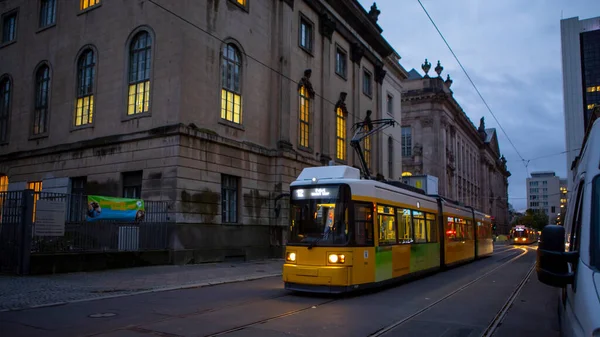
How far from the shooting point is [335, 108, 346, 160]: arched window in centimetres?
3462

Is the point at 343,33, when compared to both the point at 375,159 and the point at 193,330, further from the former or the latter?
the point at 193,330

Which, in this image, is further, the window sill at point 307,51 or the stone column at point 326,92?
the stone column at point 326,92

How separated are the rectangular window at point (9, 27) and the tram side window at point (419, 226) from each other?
26143mm

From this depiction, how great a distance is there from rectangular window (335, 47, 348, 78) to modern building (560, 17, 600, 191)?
58571 mm

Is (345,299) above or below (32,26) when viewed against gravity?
below

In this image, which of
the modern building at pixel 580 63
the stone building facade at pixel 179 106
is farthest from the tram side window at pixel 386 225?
the modern building at pixel 580 63

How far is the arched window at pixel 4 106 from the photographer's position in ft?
97.5

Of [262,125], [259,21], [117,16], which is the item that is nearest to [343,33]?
[259,21]

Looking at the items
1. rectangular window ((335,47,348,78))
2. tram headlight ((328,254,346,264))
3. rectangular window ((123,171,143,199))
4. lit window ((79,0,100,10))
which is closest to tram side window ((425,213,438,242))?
tram headlight ((328,254,346,264))

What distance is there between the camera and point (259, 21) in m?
27.1

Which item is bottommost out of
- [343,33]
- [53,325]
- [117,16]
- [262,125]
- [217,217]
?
[53,325]

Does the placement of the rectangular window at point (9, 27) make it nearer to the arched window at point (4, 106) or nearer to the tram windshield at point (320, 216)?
the arched window at point (4, 106)

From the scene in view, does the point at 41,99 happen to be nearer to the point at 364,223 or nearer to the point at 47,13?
the point at 47,13

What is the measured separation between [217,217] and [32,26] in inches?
649
